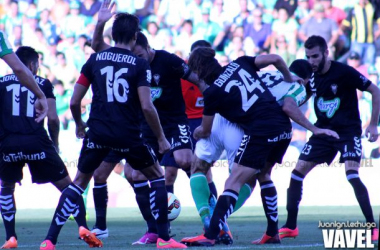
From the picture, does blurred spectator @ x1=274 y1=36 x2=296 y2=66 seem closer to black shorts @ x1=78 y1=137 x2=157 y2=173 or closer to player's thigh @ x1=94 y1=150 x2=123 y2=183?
player's thigh @ x1=94 y1=150 x2=123 y2=183

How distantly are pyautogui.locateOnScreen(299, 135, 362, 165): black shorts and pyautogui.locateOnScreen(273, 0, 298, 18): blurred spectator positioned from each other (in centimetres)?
862

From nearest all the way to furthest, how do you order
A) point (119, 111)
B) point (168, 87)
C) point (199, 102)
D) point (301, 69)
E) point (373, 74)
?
point (119, 111) < point (301, 69) < point (168, 87) < point (199, 102) < point (373, 74)

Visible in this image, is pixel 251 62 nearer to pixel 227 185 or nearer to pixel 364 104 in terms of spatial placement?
pixel 227 185

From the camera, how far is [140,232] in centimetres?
1012

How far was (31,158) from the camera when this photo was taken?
27.0ft

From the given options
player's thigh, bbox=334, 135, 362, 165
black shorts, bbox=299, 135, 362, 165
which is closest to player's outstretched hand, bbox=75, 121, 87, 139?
black shorts, bbox=299, 135, 362, 165

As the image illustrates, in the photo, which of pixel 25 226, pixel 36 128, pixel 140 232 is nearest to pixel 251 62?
pixel 36 128

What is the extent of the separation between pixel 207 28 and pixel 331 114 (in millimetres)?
8905

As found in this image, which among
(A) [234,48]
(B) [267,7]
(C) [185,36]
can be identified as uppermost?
(B) [267,7]

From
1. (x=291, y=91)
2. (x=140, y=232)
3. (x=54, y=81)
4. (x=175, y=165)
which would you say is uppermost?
(x=54, y=81)

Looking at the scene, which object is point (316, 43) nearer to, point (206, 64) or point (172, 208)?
point (206, 64)

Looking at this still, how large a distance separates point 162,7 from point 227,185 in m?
10.8

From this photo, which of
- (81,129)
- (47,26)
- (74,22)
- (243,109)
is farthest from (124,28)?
(47,26)

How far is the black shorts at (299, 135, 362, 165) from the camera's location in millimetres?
8828
